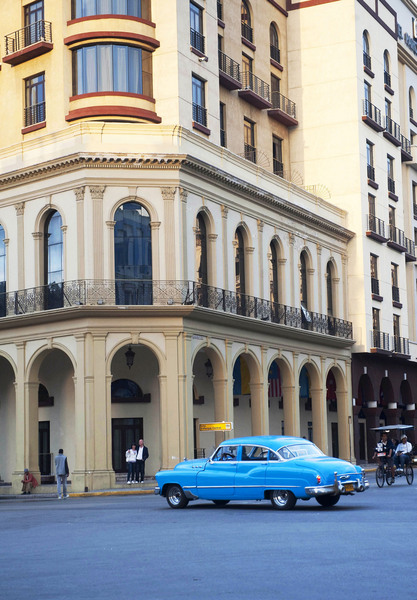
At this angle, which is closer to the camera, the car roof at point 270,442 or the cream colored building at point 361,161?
the car roof at point 270,442

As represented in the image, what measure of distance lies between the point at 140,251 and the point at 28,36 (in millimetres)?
12340

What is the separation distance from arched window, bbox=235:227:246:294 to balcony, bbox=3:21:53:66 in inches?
441

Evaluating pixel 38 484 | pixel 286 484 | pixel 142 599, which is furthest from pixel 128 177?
pixel 142 599

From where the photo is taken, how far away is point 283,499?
75.3ft

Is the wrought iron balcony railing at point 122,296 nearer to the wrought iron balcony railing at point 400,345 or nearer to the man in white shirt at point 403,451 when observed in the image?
the man in white shirt at point 403,451

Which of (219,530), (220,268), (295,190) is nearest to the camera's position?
(219,530)

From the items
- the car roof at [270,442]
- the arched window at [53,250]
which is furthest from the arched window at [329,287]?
the car roof at [270,442]

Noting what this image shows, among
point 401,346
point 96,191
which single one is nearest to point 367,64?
point 401,346

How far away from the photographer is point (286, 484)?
2261 cm

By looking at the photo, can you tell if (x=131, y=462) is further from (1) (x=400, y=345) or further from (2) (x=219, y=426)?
(1) (x=400, y=345)

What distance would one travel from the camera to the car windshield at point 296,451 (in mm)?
→ 23156

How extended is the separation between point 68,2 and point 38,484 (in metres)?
19.7

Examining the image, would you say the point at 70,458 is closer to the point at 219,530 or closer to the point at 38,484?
the point at 38,484

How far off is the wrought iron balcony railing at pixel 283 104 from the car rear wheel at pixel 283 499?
114ft
